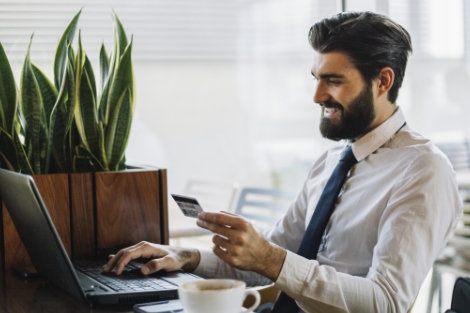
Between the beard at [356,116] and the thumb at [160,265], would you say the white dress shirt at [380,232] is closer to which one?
the beard at [356,116]

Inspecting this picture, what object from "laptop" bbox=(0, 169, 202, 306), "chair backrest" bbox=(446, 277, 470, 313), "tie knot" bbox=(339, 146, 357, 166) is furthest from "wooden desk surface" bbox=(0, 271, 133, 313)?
"tie knot" bbox=(339, 146, 357, 166)

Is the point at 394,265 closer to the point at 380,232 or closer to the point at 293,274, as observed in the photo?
the point at 380,232

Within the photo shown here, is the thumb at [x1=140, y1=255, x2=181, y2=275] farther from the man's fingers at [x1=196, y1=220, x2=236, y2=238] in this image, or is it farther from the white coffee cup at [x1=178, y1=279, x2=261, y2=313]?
the white coffee cup at [x1=178, y1=279, x2=261, y2=313]

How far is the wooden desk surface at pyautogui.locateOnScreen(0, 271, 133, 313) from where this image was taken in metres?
1.32

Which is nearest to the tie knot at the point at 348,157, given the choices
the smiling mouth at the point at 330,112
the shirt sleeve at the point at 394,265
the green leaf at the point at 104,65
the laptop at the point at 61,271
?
the smiling mouth at the point at 330,112

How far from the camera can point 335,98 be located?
2.00 meters

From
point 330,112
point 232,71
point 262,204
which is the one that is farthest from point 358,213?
point 232,71

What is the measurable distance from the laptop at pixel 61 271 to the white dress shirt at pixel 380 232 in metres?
0.35

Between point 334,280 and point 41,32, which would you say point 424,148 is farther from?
point 41,32

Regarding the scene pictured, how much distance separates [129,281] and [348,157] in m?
0.87

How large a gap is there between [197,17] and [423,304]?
77.9 inches

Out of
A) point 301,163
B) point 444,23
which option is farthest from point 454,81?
point 301,163

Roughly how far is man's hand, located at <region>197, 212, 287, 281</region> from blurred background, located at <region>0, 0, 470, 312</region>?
1408 millimetres

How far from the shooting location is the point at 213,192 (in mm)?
3000
